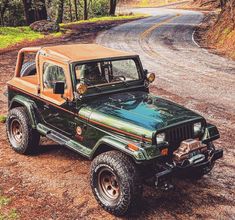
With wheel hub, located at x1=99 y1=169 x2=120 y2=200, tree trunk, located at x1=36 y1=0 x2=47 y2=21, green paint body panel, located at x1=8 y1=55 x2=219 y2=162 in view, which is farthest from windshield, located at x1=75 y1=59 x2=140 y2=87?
tree trunk, located at x1=36 y1=0 x2=47 y2=21

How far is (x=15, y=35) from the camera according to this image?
2484 centimetres

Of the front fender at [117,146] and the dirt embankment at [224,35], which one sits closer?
the front fender at [117,146]

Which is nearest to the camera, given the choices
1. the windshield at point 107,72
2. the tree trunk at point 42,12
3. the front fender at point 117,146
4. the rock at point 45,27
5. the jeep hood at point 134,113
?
the front fender at point 117,146

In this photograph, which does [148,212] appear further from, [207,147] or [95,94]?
[95,94]

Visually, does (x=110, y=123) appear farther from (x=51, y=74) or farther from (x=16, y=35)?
(x=16, y=35)

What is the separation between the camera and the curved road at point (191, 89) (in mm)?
5910

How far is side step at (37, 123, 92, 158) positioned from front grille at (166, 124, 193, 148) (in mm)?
1380

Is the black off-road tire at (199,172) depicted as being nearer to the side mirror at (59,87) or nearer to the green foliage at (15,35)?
the side mirror at (59,87)

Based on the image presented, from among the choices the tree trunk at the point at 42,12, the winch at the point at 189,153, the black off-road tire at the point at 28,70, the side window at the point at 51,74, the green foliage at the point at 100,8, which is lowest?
the green foliage at the point at 100,8

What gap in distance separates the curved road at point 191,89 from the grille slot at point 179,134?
1058 mm

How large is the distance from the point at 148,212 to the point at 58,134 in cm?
228

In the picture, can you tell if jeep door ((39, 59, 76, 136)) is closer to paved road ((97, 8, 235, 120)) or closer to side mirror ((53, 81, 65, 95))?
side mirror ((53, 81, 65, 95))

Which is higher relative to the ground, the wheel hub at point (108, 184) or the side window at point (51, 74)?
the side window at point (51, 74)

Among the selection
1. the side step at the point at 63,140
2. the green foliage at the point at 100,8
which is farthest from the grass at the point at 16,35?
the green foliage at the point at 100,8
